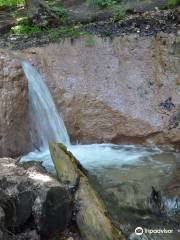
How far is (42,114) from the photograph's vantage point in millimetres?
7191

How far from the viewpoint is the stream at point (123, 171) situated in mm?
5004

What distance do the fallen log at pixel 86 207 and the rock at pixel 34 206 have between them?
0.17m

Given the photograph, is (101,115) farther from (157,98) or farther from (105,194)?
(105,194)

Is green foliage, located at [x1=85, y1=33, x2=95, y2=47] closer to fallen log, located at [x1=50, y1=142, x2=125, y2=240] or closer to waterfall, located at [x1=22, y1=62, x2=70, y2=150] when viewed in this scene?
waterfall, located at [x1=22, y1=62, x2=70, y2=150]

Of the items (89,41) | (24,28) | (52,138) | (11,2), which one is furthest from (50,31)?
(11,2)

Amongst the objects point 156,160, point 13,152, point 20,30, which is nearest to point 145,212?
point 156,160

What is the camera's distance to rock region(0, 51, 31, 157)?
652cm

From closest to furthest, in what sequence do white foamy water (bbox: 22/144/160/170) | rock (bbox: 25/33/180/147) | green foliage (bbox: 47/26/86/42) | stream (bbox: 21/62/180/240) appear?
1. stream (bbox: 21/62/180/240)
2. white foamy water (bbox: 22/144/160/170)
3. rock (bbox: 25/33/180/147)
4. green foliage (bbox: 47/26/86/42)

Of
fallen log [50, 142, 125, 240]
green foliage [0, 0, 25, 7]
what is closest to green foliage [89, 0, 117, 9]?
green foliage [0, 0, 25, 7]

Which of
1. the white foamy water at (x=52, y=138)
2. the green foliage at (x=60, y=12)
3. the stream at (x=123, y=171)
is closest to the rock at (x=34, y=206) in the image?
the stream at (x=123, y=171)

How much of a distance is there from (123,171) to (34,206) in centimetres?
241

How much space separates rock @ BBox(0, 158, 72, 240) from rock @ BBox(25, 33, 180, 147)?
3361 millimetres

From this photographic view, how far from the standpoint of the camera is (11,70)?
662 cm

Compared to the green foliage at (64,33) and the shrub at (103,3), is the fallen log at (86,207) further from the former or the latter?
the shrub at (103,3)
